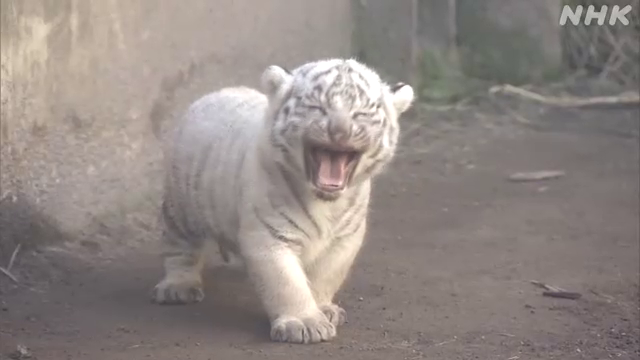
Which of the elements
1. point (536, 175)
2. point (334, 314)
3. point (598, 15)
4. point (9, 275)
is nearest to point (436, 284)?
point (334, 314)

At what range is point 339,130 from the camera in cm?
392

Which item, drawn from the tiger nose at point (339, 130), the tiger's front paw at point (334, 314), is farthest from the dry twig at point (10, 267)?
the tiger nose at point (339, 130)

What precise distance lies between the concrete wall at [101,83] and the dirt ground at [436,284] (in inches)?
10.6

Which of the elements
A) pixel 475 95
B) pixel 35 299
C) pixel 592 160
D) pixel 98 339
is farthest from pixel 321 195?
pixel 475 95

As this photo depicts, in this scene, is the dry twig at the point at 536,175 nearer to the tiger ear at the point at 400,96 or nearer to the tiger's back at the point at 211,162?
the tiger's back at the point at 211,162

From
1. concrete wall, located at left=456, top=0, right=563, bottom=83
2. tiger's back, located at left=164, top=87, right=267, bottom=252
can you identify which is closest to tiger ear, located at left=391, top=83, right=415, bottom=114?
tiger's back, located at left=164, top=87, right=267, bottom=252

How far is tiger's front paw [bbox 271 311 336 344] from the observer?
13.3 feet

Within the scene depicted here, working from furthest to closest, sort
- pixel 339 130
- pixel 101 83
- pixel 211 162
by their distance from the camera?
pixel 101 83 < pixel 211 162 < pixel 339 130

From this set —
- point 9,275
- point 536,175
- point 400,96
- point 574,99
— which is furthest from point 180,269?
point 574,99

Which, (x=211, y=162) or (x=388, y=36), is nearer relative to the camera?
(x=211, y=162)

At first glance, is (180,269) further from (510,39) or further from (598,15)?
(598,15)

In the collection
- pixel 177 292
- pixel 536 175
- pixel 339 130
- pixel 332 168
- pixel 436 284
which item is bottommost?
pixel 536 175

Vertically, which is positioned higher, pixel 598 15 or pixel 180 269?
pixel 598 15

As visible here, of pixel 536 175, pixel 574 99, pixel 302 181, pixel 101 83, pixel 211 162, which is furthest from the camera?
pixel 574 99
